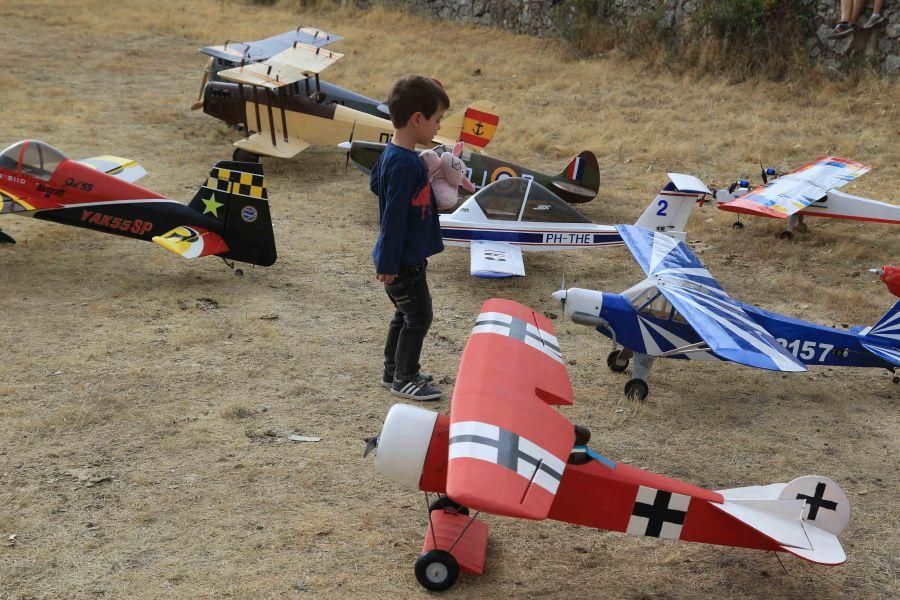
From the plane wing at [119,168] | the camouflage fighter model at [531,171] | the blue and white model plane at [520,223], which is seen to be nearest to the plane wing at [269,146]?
the camouflage fighter model at [531,171]

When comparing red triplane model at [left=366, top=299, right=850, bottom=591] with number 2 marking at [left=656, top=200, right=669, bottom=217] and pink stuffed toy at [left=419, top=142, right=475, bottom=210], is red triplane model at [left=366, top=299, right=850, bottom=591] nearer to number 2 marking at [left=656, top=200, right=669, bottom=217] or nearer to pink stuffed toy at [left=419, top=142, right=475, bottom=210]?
pink stuffed toy at [left=419, top=142, right=475, bottom=210]

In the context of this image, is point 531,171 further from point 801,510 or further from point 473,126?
point 801,510

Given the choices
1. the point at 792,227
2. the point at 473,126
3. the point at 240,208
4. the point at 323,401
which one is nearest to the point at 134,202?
the point at 240,208

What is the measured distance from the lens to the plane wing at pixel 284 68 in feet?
37.3

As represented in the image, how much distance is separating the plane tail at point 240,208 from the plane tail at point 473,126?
4351 mm

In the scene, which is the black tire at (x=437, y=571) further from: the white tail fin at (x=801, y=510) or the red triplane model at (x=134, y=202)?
the red triplane model at (x=134, y=202)

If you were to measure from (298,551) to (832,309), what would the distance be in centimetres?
612

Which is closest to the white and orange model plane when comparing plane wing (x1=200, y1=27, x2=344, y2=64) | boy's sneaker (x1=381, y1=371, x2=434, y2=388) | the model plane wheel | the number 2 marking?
the number 2 marking

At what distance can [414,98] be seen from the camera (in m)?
4.84

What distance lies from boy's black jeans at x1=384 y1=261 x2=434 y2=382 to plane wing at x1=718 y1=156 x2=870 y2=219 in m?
4.93

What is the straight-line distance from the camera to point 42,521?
4609mm

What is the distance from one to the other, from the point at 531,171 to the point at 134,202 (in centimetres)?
477

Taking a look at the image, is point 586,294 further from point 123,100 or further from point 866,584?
point 123,100

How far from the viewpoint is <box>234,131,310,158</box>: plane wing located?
12.0m
